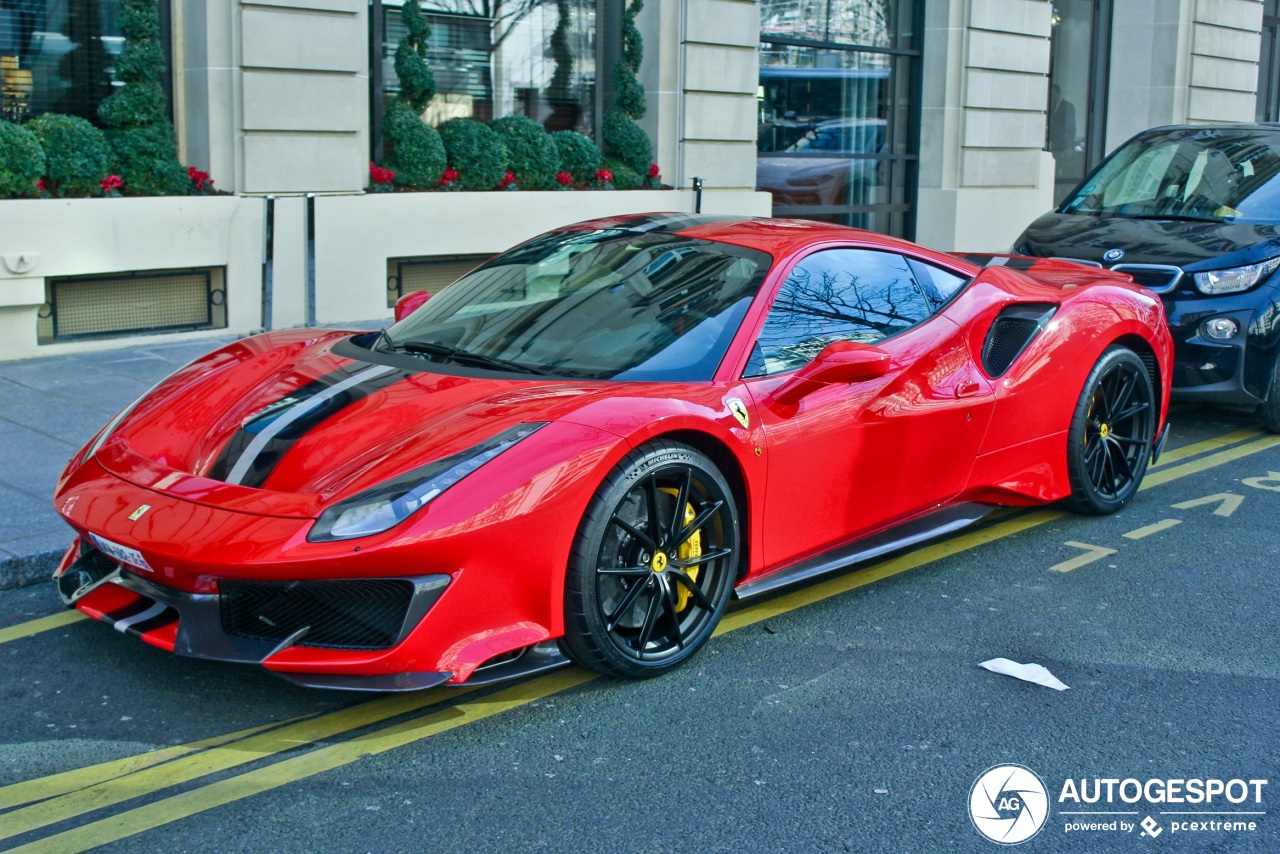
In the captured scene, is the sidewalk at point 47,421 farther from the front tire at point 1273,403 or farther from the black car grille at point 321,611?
the front tire at point 1273,403

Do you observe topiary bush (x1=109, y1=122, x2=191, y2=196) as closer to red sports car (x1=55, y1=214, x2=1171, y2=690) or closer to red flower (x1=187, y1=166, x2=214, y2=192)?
red flower (x1=187, y1=166, x2=214, y2=192)

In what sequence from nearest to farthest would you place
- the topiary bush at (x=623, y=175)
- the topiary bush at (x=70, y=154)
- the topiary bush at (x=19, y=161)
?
the topiary bush at (x=19, y=161) < the topiary bush at (x=70, y=154) < the topiary bush at (x=623, y=175)

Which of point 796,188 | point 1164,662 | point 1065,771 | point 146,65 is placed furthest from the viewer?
point 796,188

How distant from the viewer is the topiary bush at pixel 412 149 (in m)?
11.4

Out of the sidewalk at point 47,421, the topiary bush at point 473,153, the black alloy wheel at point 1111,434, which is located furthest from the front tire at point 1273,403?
the topiary bush at point 473,153

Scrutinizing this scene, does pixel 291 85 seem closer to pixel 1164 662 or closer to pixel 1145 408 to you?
pixel 1145 408

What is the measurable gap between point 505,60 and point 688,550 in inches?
365

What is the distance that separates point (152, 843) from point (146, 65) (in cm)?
823

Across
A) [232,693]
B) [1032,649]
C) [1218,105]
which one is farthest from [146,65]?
[1218,105]

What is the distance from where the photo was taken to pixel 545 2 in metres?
12.9

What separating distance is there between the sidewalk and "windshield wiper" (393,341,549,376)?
60.8 inches

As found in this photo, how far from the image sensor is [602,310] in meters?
4.69

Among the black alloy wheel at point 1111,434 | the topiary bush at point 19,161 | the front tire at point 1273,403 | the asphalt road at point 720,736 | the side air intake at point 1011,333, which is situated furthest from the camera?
the topiary bush at point 19,161

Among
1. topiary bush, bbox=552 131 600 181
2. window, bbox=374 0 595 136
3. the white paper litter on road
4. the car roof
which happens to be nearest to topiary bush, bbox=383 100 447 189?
window, bbox=374 0 595 136
